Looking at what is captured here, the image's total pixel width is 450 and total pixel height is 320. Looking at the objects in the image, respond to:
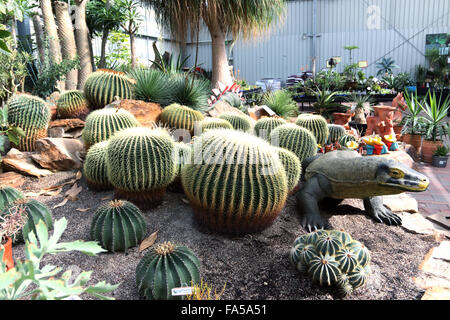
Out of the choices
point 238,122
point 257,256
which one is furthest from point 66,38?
point 257,256

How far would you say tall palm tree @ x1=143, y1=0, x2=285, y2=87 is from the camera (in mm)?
5961

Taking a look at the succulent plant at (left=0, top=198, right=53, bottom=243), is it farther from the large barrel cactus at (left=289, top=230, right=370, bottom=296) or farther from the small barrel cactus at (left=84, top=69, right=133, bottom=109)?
the small barrel cactus at (left=84, top=69, right=133, bottom=109)

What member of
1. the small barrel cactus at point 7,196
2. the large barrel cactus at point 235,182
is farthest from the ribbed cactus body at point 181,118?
the small barrel cactus at point 7,196

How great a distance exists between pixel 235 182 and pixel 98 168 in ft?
5.26

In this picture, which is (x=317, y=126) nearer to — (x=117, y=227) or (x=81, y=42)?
(x=117, y=227)

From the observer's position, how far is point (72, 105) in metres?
4.81

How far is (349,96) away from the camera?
9.05m

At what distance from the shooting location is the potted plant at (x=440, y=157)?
18.2 feet

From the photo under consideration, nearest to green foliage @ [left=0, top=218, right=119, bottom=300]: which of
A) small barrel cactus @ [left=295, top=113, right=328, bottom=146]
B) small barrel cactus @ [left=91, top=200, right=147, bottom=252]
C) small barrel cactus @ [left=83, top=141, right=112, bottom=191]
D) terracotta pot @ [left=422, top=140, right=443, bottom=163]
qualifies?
small barrel cactus @ [left=91, top=200, right=147, bottom=252]

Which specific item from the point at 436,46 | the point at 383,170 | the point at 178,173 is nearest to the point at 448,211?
the point at 383,170

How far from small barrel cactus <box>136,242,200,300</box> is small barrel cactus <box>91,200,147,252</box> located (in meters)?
0.45

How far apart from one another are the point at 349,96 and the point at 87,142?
7394mm
